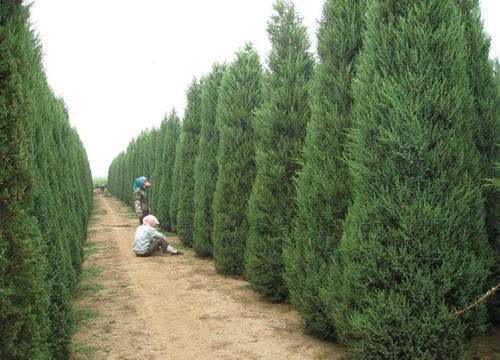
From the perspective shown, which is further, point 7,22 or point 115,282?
point 115,282

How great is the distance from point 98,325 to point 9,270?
9.79 ft

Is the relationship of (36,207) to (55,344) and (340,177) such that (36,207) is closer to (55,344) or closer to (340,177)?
(55,344)

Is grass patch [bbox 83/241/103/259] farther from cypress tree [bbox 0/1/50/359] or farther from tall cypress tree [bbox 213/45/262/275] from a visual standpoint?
cypress tree [bbox 0/1/50/359]

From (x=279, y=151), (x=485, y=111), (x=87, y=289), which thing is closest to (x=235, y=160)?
(x=279, y=151)

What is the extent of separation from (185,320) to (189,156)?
25.9 feet

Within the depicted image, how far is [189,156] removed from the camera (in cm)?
1307

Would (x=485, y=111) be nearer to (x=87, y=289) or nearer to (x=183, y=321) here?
(x=183, y=321)

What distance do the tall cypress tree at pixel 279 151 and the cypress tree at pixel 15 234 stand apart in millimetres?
4085

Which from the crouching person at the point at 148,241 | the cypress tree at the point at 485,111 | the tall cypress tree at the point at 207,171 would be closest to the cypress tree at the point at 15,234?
the cypress tree at the point at 485,111

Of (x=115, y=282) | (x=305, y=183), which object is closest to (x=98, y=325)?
(x=115, y=282)

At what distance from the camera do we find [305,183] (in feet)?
17.1

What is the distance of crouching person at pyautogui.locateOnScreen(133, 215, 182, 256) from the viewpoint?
1055 cm

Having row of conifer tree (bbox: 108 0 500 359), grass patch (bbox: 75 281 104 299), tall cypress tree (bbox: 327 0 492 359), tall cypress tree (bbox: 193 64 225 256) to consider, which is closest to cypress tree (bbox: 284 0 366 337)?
row of conifer tree (bbox: 108 0 500 359)

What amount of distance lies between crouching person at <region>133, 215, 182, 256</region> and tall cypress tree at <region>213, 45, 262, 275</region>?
270 centimetres
